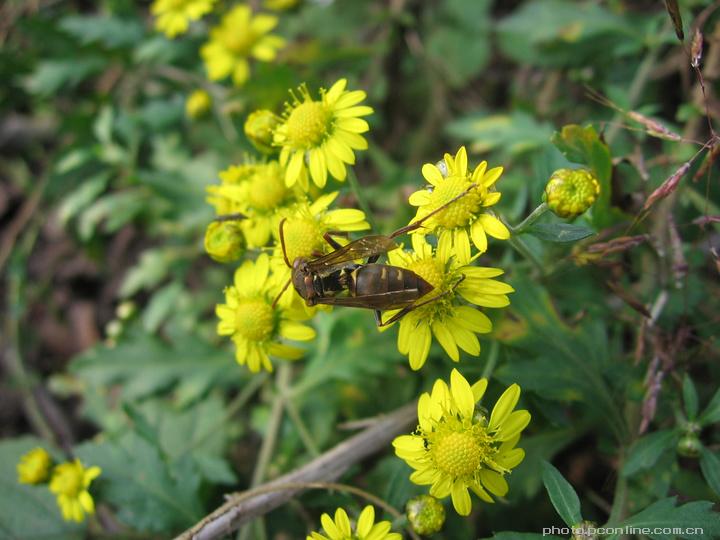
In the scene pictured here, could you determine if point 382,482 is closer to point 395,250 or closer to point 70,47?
point 395,250

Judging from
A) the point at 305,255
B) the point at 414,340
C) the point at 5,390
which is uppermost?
the point at 305,255

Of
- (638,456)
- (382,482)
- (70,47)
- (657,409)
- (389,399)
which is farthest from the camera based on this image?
(70,47)

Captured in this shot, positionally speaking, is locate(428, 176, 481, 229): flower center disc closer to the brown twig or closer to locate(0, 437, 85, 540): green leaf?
the brown twig

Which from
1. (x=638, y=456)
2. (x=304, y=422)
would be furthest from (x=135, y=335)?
(x=638, y=456)

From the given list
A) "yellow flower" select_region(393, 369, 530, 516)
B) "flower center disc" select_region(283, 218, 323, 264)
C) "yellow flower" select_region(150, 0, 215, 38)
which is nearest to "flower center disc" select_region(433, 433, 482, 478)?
"yellow flower" select_region(393, 369, 530, 516)

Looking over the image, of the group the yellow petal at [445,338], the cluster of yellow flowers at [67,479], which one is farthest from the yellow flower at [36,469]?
the yellow petal at [445,338]

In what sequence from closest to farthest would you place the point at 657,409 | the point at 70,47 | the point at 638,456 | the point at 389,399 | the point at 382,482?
the point at 638,456, the point at 657,409, the point at 382,482, the point at 389,399, the point at 70,47

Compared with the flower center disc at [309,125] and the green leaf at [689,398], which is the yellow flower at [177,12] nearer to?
the flower center disc at [309,125]
